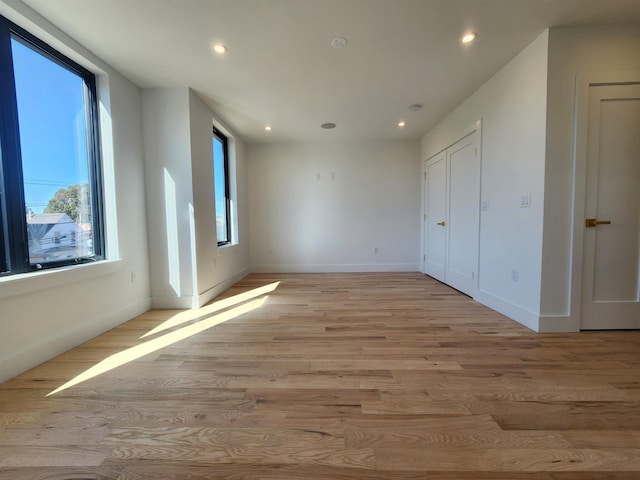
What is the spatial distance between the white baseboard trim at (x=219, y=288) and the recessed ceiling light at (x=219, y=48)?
8.53ft

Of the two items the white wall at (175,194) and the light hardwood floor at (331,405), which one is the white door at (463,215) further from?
the white wall at (175,194)

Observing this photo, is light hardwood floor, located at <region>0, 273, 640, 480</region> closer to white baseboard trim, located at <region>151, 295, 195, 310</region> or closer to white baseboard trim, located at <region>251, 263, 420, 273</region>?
white baseboard trim, located at <region>151, 295, 195, 310</region>

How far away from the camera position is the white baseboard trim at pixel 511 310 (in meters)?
2.44

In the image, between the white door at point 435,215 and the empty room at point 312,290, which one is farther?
the white door at point 435,215

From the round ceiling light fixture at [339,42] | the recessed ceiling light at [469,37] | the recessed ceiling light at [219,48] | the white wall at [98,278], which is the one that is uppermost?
Result: the recessed ceiling light at [219,48]

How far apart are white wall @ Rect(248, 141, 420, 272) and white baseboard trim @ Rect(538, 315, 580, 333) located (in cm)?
305

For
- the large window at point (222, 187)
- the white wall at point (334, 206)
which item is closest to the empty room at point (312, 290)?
the large window at point (222, 187)

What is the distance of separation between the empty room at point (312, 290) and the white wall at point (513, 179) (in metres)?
0.02

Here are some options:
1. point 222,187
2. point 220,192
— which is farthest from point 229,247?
point 222,187

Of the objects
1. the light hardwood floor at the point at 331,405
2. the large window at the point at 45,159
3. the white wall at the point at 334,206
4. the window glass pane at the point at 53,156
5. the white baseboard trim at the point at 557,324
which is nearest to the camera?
the light hardwood floor at the point at 331,405

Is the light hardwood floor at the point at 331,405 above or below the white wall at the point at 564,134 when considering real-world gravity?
below

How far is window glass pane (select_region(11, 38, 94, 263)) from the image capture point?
2.01 m

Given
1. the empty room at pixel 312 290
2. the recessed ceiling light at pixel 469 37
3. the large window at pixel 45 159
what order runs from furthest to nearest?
the recessed ceiling light at pixel 469 37
the large window at pixel 45 159
the empty room at pixel 312 290

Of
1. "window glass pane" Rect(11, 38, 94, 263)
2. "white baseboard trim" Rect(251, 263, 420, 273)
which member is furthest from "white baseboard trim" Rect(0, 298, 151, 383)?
"white baseboard trim" Rect(251, 263, 420, 273)
